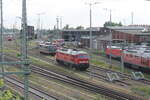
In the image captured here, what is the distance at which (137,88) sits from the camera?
31547 millimetres

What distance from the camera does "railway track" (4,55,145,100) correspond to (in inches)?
1105

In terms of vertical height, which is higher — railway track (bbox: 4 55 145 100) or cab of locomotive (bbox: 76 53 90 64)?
cab of locomotive (bbox: 76 53 90 64)

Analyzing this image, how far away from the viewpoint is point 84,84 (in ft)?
111

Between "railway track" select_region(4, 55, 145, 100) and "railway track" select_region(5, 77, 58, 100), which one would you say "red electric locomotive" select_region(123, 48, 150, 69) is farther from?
"railway track" select_region(5, 77, 58, 100)

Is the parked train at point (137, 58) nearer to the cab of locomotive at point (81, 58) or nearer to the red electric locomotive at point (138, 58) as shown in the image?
the red electric locomotive at point (138, 58)

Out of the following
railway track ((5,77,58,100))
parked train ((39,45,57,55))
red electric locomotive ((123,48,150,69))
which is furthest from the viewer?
parked train ((39,45,57,55))

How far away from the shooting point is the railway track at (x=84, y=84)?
2806 cm

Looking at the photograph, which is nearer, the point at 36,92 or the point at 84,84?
the point at 36,92

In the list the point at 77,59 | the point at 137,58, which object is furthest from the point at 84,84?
the point at 137,58

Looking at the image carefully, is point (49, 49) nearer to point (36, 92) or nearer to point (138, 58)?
point (138, 58)

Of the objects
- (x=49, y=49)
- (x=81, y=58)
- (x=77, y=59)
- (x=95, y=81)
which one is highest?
(x=49, y=49)

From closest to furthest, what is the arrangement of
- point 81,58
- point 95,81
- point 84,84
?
point 84,84 → point 95,81 → point 81,58

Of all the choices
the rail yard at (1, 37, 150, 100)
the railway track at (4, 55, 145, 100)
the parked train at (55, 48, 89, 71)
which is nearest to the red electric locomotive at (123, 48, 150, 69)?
the rail yard at (1, 37, 150, 100)

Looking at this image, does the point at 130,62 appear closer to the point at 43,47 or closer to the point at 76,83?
the point at 76,83
